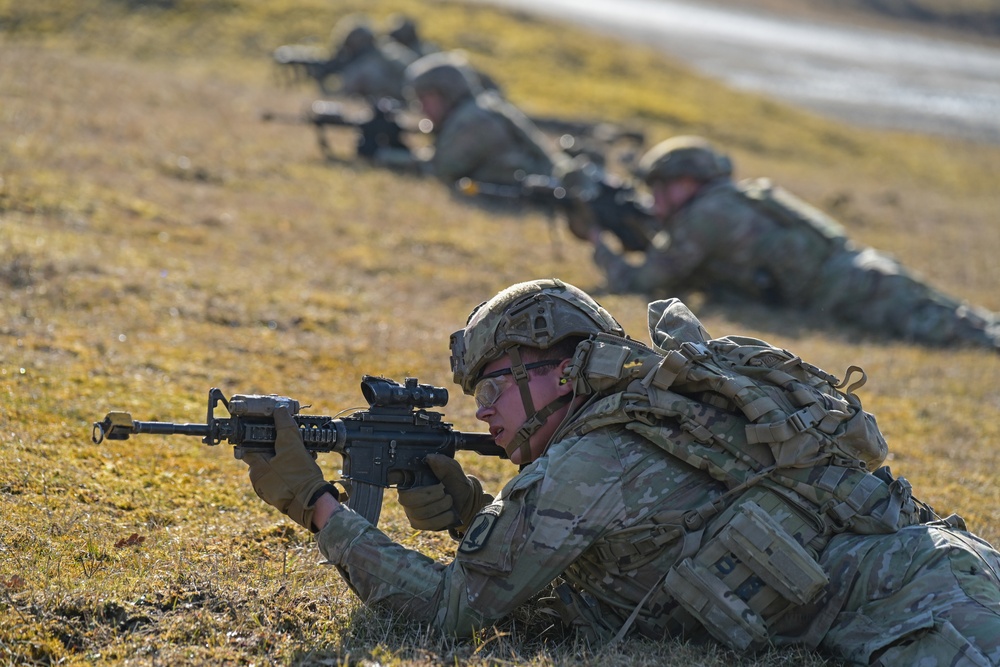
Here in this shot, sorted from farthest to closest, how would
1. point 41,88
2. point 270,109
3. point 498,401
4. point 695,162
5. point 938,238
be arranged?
point 270,109
point 938,238
point 41,88
point 695,162
point 498,401

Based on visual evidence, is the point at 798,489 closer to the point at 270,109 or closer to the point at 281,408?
the point at 281,408

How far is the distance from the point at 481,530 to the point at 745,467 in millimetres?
1077

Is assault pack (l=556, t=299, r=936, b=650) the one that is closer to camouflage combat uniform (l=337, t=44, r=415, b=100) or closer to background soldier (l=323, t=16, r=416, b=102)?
background soldier (l=323, t=16, r=416, b=102)

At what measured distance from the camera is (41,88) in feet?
56.3

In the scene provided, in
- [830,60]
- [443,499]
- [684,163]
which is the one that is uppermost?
[684,163]

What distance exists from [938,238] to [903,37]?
151 feet

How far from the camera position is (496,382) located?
502 cm

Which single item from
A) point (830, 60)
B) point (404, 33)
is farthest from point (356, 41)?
point (830, 60)

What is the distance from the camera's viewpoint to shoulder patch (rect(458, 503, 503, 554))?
14.9ft

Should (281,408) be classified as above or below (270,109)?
above

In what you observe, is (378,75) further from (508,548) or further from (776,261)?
(508,548)

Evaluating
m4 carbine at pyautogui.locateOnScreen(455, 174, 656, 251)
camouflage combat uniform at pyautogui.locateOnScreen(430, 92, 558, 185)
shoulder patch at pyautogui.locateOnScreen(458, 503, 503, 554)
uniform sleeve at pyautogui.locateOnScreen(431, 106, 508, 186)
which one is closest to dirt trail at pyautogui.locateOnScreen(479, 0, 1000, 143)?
camouflage combat uniform at pyautogui.locateOnScreen(430, 92, 558, 185)

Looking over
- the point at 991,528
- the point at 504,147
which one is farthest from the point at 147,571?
the point at 504,147

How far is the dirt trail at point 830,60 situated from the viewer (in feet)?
126
